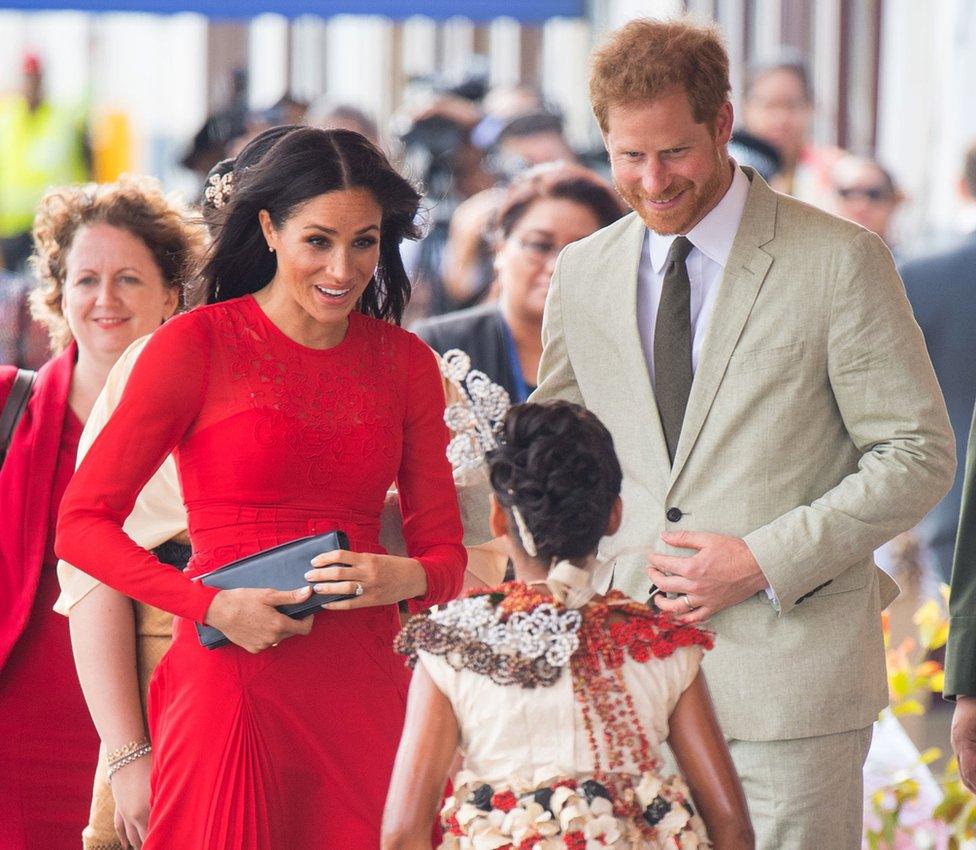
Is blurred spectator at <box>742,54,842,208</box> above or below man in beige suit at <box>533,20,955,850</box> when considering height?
above

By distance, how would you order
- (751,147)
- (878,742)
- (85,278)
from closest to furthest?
(85,278), (878,742), (751,147)

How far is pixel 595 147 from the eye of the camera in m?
8.09

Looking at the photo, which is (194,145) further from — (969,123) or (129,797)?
(129,797)

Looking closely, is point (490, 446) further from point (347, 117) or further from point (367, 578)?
point (347, 117)

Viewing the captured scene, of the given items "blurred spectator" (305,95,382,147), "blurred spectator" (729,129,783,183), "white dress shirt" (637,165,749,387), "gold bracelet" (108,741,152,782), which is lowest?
"gold bracelet" (108,741,152,782)

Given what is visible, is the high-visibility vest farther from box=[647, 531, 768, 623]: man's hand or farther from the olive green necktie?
box=[647, 531, 768, 623]: man's hand

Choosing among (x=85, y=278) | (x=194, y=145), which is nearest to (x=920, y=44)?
(x=194, y=145)

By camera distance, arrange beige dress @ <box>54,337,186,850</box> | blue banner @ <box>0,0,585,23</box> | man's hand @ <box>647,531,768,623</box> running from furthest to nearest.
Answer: blue banner @ <box>0,0,585,23</box> < beige dress @ <box>54,337,186,850</box> < man's hand @ <box>647,531,768,623</box>

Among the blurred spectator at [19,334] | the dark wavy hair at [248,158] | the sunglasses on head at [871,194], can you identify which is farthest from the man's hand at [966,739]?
the sunglasses on head at [871,194]

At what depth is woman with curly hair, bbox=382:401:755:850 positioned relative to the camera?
2256 mm

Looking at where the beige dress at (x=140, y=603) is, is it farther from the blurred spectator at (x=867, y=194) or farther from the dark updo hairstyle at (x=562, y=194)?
the blurred spectator at (x=867, y=194)

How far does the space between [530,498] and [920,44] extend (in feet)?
23.1

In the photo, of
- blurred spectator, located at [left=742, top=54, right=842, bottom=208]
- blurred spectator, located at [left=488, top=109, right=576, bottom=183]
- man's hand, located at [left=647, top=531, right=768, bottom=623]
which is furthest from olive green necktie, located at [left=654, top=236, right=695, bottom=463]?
blurred spectator, located at [left=742, top=54, right=842, bottom=208]

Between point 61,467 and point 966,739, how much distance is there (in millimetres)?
1696
